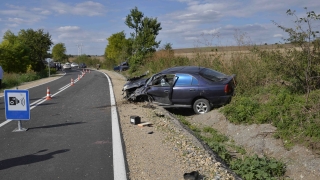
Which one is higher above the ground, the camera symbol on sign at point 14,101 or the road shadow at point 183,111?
the camera symbol on sign at point 14,101

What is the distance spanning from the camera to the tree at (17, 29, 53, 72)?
50.7m

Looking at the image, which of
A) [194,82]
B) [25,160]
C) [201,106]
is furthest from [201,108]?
[25,160]

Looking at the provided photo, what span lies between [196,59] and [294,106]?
9.11m

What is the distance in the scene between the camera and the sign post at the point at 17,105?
8.55 meters

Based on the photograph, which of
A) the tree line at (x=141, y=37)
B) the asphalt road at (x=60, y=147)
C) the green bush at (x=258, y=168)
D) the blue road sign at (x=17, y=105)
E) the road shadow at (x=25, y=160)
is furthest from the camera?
the tree line at (x=141, y=37)

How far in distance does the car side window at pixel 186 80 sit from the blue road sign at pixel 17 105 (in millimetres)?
4798

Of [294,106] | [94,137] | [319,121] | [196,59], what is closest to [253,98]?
[294,106]

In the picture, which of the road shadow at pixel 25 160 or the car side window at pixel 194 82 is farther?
the car side window at pixel 194 82

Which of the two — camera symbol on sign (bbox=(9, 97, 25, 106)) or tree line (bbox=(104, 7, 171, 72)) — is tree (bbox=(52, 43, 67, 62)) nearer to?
tree line (bbox=(104, 7, 171, 72))

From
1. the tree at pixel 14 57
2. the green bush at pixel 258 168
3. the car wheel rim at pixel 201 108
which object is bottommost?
the green bush at pixel 258 168

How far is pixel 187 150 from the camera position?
6211mm

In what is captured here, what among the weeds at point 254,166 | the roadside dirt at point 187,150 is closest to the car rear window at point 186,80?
the roadside dirt at point 187,150

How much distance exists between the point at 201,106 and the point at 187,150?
4919 mm

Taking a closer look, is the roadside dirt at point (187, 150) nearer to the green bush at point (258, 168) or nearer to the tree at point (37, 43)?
the green bush at point (258, 168)
